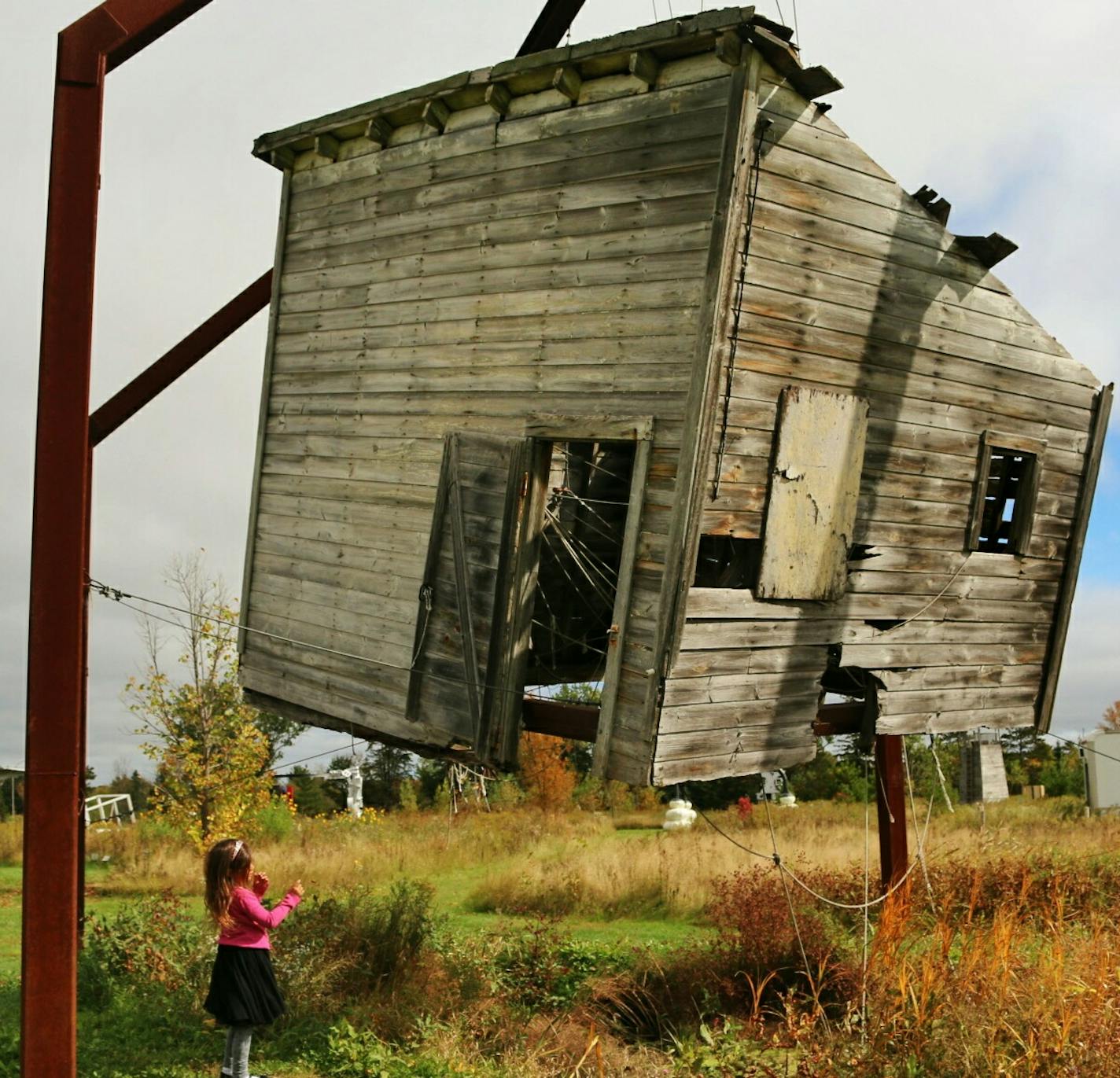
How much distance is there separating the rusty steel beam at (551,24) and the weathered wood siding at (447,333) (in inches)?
84.1

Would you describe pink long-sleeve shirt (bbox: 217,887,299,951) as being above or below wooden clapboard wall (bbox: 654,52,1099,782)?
below

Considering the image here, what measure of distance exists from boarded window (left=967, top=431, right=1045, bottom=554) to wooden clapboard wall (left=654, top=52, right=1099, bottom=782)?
14 centimetres

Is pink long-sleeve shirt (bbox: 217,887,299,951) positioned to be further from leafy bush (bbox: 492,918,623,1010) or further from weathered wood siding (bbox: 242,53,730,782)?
leafy bush (bbox: 492,918,623,1010)

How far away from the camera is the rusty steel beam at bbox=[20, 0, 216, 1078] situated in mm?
7375

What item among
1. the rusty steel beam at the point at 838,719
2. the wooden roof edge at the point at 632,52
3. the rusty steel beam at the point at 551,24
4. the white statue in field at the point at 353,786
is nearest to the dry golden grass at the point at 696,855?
the rusty steel beam at the point at 838,719

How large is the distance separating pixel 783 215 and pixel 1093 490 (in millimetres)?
5251

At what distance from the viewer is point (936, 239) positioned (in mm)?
9844

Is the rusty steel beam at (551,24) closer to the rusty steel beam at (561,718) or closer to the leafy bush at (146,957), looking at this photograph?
the rusty steel beam at (561,718)

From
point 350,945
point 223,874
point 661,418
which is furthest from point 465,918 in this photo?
point 661,418

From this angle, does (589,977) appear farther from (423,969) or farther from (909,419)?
(909,419)

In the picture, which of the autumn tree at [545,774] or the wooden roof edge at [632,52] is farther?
the autumn tree at [545,774]

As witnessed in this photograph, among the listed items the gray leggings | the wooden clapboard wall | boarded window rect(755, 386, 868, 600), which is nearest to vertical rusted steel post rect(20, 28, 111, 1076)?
the gray leggings

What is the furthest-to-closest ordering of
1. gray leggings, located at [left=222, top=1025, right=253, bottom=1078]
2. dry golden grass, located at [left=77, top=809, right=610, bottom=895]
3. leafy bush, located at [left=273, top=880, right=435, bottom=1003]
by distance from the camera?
1. dry golden grass, located at [left=77, top=809, right=610, bottom=895]
2. leafy bush, located at [left=273, top=880, right=435, bottom=1003]
3. gray leggings, located at [left=222, top=1025, right=253, bottom=1078]

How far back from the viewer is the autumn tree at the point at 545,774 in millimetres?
A: 30219
